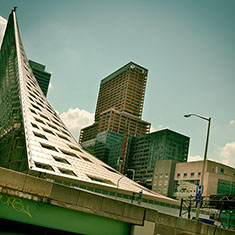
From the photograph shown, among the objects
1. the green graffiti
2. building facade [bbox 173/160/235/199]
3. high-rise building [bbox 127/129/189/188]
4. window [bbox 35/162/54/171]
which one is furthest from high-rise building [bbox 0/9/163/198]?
high-rise building [bbox 127/129/189/188]

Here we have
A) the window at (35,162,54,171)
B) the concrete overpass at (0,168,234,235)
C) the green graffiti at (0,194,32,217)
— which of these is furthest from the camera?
the window at (35,162,54,171)

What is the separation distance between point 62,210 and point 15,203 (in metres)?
1.64

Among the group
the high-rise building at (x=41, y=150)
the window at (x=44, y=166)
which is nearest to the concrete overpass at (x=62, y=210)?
the high-rise building at (x=41, y=150)

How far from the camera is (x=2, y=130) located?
5756cm

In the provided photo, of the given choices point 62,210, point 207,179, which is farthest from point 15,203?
point 207,179

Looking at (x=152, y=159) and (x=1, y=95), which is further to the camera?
(x=152, y=159)

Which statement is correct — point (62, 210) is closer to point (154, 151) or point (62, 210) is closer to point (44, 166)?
point (44, 166)

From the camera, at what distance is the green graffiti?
378 inches

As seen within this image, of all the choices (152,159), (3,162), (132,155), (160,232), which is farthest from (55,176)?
(132,155)

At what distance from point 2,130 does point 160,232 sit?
167 ft

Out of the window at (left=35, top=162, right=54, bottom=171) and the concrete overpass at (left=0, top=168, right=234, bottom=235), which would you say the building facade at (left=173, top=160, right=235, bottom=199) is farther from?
the concrete overpass at (left=0, top=168, right=234, bottom=235)

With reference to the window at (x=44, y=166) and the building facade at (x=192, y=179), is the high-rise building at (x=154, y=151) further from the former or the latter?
the window at (x=44, y=166)

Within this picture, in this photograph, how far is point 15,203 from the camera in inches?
383

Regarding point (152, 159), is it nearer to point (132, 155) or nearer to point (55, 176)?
point (132, 155)
